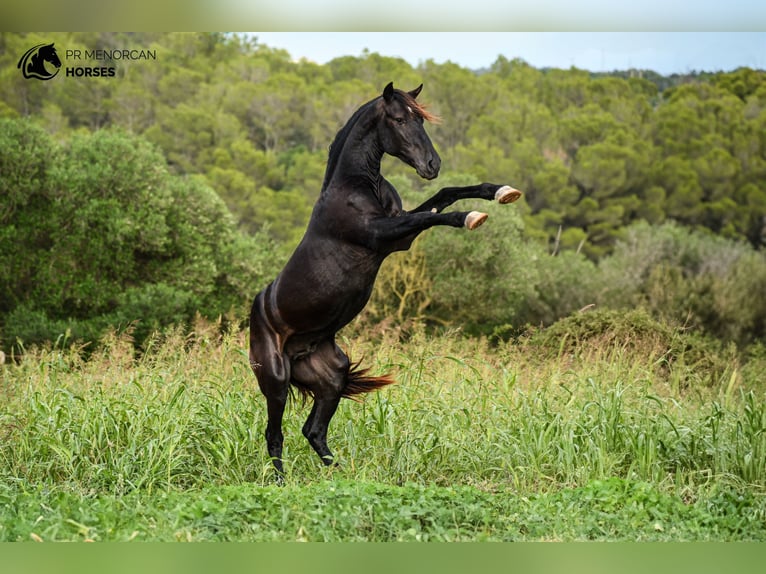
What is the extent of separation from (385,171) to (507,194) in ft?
74.7

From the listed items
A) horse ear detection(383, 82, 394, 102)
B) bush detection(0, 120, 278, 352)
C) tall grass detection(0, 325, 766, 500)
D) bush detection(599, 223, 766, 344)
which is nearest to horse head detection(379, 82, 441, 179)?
horse ear detection(383, 82, 394, 102)

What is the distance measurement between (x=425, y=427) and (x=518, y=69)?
29775 millimetres

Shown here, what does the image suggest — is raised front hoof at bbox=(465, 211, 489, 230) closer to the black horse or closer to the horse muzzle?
the black horse

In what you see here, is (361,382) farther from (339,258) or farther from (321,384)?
(339,258)

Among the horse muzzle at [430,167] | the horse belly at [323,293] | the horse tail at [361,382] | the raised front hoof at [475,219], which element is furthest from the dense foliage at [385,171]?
the raised front hoof at [475,219]

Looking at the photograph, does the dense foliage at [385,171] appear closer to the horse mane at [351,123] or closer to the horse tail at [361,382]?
the horse tail at [361,382]

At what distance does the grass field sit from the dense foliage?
9.00 metres

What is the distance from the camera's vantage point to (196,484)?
6520 millimetres

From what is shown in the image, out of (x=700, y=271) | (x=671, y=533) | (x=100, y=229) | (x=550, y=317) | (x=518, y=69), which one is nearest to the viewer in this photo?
(x=671, y=533)

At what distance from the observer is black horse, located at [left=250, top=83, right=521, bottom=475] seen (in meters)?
5.89

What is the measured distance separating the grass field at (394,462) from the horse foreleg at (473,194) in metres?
1.73

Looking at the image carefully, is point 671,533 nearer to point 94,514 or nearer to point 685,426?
point 685,426

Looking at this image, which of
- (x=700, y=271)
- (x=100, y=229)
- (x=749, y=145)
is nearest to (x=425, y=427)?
(x=100, y=229)

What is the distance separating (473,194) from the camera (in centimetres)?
579
